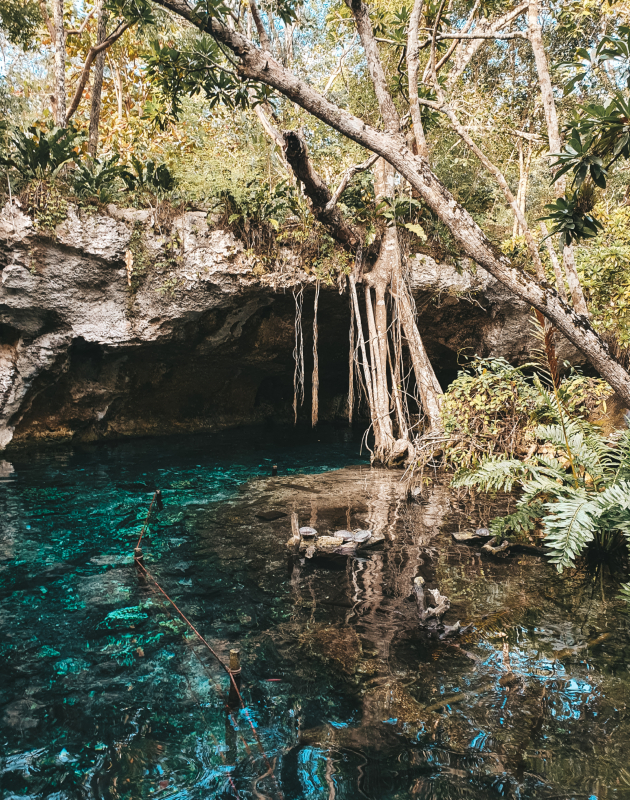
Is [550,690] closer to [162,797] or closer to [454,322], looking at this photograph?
[162,797]

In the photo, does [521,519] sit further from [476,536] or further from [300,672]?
[300,672]

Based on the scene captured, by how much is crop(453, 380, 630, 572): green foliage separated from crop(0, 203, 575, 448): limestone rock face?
290 centimetres

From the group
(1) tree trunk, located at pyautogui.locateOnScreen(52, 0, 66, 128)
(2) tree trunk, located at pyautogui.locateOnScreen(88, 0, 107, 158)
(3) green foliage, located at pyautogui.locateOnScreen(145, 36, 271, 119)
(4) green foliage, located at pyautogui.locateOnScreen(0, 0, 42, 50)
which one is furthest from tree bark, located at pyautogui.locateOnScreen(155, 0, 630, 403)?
(4) green foliage, located at pyautogui.locateOnScreen(0, 0, 42, 50)

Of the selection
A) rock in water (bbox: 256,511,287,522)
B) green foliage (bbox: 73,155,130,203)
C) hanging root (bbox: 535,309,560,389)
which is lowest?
rock in water (bbox: 256,511,287,522)

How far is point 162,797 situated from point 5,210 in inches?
323

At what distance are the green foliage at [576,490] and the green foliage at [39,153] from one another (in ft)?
25.0

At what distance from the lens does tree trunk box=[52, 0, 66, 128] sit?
8133mm

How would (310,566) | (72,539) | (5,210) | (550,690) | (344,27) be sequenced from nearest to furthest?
(550,690) → (310,566) → (72,539) → (5,210) → (344,27)

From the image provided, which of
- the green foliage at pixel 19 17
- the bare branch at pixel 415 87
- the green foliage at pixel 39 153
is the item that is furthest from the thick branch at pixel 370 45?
the green foliage at pixel 19 17

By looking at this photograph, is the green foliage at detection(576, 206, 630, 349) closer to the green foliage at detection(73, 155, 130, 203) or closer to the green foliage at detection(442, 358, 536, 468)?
the green foliage at detection(442, 358, 536, 468)

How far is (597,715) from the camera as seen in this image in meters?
2.29

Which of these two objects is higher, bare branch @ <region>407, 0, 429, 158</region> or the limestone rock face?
bare branch @ <region>407, 0, 429, 158</region>

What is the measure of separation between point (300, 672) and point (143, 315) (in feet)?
24.3

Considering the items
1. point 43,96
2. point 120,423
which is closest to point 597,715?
point 120,423
